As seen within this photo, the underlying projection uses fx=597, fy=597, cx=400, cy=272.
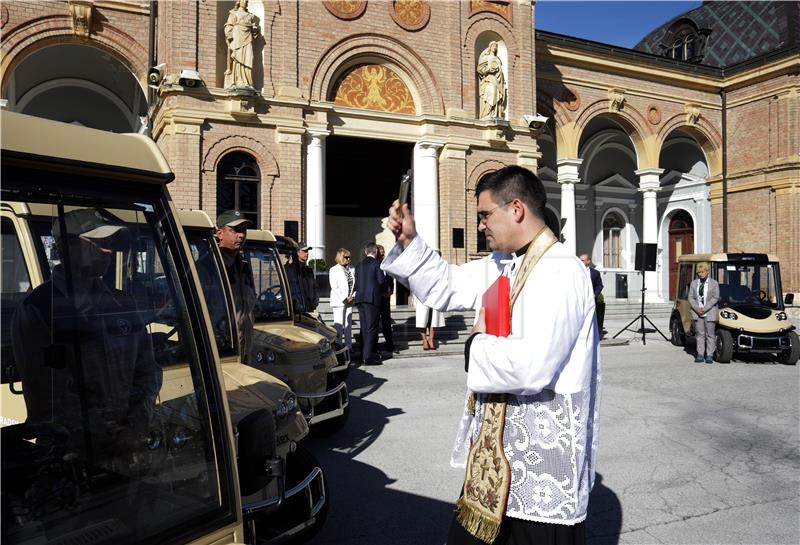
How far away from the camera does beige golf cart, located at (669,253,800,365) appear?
1134 centimetres

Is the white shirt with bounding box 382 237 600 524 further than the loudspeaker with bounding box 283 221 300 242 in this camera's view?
No

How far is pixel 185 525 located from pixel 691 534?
138 inches

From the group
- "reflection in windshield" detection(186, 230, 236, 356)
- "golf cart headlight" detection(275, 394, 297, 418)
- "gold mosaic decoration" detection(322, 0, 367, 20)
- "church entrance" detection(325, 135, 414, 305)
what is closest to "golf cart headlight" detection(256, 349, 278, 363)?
"reflection in windshield" detection(186, 230, 236, 356)

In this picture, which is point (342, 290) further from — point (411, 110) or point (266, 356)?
point (411, 110)

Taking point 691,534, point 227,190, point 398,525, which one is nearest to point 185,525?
point 398,525

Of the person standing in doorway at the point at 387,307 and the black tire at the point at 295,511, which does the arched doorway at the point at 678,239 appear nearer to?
the person standing in doorway at the point at 387,307

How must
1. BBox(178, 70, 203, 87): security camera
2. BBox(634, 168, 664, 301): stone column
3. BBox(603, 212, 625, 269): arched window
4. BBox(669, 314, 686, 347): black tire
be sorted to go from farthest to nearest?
BBox(603, 212, 625, 269): arched window < BBox(634, 168, 664, 301): stone column < BBox(178, 70, 203, 87): security camera < BBox(669, 314, 686, 347): black tire

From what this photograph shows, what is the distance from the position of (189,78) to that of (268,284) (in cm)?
937

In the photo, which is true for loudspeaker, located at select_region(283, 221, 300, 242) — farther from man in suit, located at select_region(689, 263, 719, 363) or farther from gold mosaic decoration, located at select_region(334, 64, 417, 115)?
man in suit, located at select_region(689, 263, 719, 363)

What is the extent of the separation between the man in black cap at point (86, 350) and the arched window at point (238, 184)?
13.7m

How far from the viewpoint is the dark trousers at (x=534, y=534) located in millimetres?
2121

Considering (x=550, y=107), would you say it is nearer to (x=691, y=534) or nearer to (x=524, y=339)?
(x=691, y=534)

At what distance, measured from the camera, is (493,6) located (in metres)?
18.2

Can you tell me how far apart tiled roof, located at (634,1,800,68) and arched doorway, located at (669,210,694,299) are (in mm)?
6693
